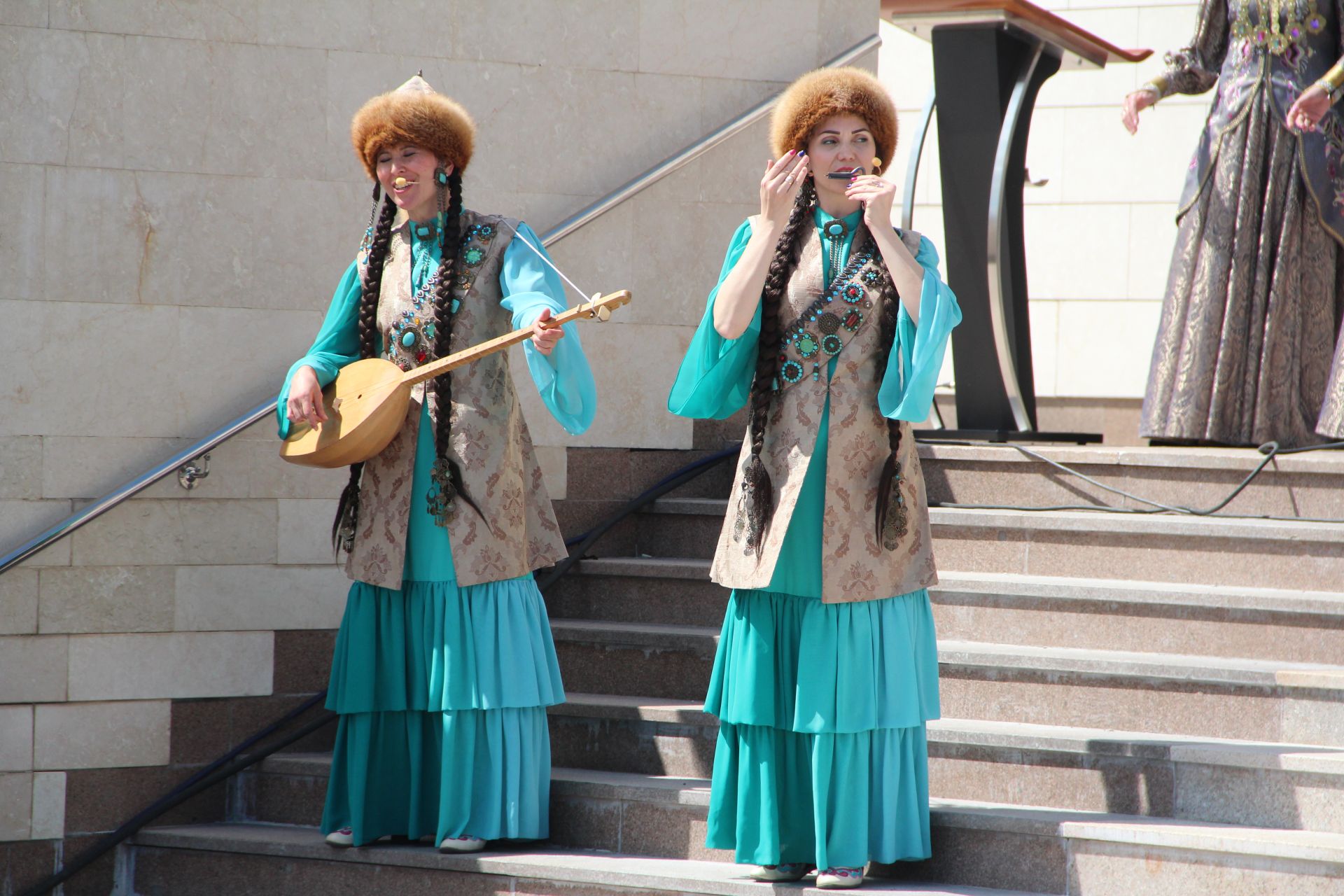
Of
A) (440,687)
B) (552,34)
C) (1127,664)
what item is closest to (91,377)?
(440,687)

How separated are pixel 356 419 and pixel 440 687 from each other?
2.12 feet

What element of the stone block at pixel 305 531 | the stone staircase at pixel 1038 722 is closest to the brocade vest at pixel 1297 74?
the stone staircase at pixel 1038 722

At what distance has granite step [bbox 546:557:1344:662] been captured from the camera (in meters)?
3.64

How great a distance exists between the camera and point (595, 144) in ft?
16.2

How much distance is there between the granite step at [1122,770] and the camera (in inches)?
124

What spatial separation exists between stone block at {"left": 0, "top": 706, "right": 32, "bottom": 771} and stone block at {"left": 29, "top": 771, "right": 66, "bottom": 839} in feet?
0.17

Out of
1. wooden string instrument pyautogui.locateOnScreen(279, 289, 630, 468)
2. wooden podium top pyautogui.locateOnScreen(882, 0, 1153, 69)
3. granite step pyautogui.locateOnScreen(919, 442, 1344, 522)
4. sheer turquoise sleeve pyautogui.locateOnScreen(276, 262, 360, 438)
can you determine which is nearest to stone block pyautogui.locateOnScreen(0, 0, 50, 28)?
sheer turquoise sleeve pyautogui.locateOnScreen(276, 262, 360, 438)

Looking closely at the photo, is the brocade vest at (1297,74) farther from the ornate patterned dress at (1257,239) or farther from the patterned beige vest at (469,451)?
the patterned beige vest at (469,451)

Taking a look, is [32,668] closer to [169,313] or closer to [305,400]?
[169,313]

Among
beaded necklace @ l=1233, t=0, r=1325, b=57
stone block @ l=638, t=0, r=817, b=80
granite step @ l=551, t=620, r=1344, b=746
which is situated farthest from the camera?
stone block @ l=638, t=0, r=817, b=80

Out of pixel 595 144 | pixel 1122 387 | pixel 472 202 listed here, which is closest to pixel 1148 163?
pixel 1122 387

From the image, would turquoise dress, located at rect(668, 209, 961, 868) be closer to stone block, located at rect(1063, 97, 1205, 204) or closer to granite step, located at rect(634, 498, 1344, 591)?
granite step, located at rect(634, 498, 1344, 591)

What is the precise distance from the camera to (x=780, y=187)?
3.12 meters

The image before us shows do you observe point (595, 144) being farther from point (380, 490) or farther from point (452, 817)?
point (452, 817)
